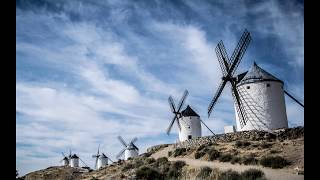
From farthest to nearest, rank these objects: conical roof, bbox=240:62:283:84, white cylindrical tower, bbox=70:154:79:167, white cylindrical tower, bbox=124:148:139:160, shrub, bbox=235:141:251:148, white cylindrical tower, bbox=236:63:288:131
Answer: white cylindrical tower, bbox=70:154:79:167 < white cylindrical tower, bbox=124:148:139:160 < conical roof, bbox=240:62:283:84 < white cylindrical tower, bbox=236:63:288:131 < shrub, bbox=235:141:251:148

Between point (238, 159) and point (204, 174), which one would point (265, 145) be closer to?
point (238, 159)

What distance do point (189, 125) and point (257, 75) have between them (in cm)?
1491

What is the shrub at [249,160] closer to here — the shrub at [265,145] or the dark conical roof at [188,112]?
the shrub at [265,145]

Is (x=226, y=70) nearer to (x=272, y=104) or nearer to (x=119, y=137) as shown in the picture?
(x=272, y=104)

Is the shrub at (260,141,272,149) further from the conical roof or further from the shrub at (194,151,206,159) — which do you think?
the conical roof

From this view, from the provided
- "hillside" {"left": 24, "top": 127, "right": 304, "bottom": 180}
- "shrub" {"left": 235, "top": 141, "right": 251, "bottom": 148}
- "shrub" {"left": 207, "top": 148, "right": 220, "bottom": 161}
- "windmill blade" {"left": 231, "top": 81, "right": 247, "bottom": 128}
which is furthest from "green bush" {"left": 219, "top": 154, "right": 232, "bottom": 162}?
"windmill blade" {"left": 231, "top": 81, "right": 247, "bottom": 128}

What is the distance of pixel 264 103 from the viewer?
32.8 m

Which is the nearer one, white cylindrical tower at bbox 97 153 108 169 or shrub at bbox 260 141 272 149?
shrub at bbox 260 141 272 149

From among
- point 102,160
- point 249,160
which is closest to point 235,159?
point 249,160

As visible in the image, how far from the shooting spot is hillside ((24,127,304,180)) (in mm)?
19011

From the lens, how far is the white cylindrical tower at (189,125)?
1815 inches

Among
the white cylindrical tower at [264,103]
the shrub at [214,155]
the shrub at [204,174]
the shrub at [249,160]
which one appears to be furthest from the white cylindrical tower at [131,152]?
the shrub at [204,174]
